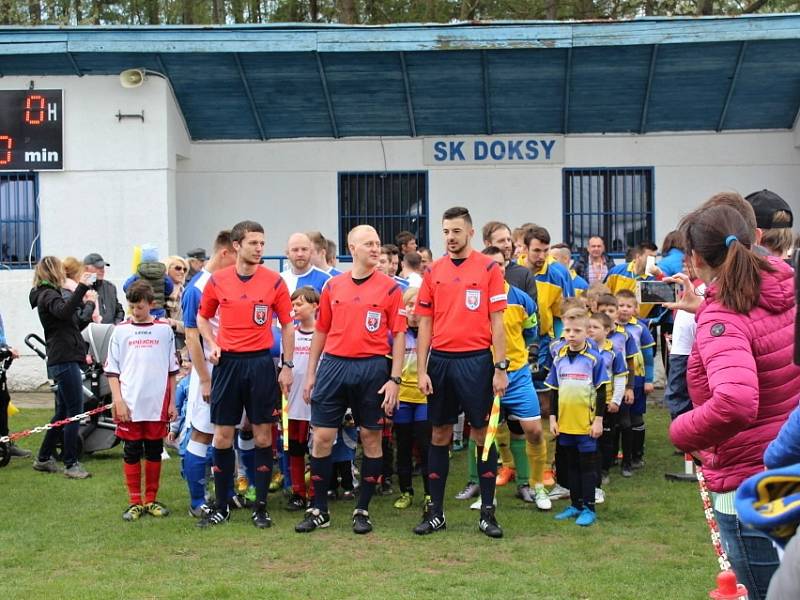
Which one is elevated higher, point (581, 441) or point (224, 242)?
point (224, 242)

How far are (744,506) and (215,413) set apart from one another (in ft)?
19.1

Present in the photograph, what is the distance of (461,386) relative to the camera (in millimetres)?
7707

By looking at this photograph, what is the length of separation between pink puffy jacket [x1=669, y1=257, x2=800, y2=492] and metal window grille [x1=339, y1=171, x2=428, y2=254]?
40.2ft

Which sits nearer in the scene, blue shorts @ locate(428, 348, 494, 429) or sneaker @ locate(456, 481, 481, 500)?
blue shorts @ locate(428, 348, 494, 429)

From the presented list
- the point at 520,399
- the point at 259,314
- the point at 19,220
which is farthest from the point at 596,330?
the point at 19,220

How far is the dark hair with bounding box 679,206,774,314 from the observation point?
11.4 feet

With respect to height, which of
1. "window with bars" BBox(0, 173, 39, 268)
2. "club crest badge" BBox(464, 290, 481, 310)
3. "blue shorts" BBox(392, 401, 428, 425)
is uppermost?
"window with bars" BBox(0, 173, 39, 268)

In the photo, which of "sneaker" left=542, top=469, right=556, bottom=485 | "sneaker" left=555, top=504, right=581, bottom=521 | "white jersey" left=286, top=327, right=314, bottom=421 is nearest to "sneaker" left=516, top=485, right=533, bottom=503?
"sneaker" left=542, top=469, right=556, bottom=485

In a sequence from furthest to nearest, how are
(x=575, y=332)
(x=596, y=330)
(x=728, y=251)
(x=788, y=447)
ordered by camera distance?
(x=596, y=330) → (x=575, y=332) → (x=728, y=251) → (x=788, y=447)

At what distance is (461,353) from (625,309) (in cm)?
262

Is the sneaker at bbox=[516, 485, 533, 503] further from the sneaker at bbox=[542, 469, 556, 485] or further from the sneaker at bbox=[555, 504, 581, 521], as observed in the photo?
the sneaker at bbox=[555, 504, 581, 521]

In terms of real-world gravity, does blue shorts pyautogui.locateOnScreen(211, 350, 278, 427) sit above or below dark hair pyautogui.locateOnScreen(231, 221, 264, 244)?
below

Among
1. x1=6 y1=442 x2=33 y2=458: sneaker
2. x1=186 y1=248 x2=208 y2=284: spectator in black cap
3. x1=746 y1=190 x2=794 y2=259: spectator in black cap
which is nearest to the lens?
x1=746 y1=190 x2=794 y2=259: spectator in black cap

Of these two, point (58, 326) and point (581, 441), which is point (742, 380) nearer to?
point (581, 441)
